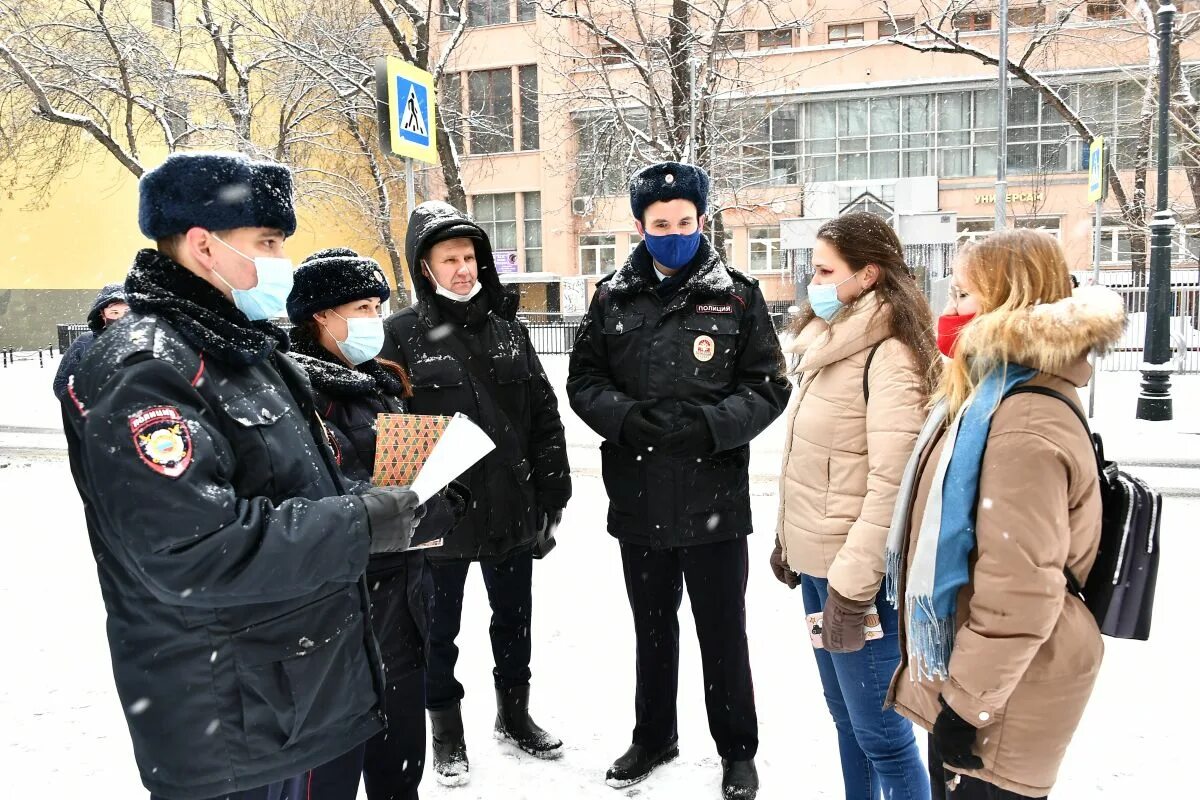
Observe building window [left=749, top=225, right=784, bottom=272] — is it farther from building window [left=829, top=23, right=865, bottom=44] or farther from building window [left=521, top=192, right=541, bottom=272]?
building window [left=521, top=192, right=541, bottom=272]

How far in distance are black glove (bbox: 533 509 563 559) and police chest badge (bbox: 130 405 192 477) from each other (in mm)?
2088

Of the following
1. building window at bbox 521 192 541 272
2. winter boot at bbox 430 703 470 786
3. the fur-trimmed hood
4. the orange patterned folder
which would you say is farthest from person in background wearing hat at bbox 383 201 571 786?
building window at bbox 521 192 541 272

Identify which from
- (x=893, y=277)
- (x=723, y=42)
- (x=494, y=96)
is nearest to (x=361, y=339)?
(x=893, y=277)

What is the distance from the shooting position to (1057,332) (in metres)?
1.89

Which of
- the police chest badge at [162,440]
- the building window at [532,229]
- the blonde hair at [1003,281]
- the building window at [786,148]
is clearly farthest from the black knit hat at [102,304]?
the building window at [532,229]

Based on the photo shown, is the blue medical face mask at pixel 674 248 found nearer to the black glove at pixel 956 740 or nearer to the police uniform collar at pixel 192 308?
the police uniform collar at pixel 192 308

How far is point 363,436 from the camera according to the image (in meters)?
2.78

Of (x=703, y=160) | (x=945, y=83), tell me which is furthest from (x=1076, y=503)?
(x=945, y=83)

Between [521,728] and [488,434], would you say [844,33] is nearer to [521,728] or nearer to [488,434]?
[488,434]

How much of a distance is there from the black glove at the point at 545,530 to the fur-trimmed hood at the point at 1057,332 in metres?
2.12

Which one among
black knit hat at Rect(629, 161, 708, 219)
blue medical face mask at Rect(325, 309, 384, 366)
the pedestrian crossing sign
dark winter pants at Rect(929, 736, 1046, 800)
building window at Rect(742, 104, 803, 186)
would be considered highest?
building window at Rect(742, 104, 803, 186)

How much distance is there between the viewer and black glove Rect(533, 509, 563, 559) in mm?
3723

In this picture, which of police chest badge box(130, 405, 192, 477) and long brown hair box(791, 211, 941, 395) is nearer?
police chest badge box(130, 405, 192, 477)

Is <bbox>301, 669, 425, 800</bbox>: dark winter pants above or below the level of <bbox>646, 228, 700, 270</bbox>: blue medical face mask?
below
